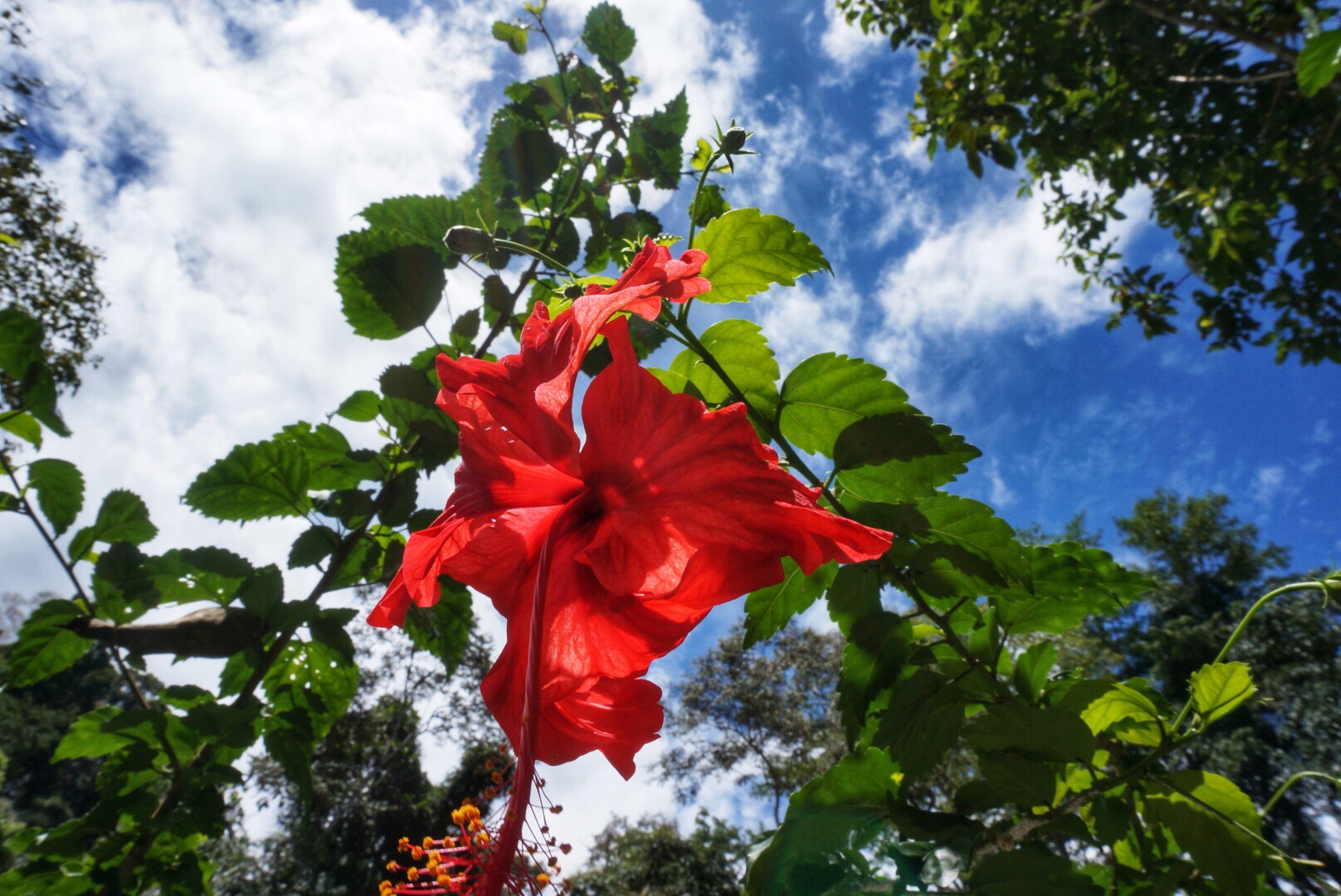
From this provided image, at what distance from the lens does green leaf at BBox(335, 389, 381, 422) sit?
4.36ft

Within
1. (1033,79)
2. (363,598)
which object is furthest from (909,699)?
(363,598)

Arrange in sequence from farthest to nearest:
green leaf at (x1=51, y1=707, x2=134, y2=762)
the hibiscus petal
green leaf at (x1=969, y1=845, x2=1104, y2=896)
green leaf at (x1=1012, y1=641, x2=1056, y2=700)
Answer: green leaf at (x1=51, y1=707, x2=134, y2=762) → green leaf at (x1=1012, y1=641, x2=1056, y2=700) → green leaf at (x1=969, y1=845, x2=1104, y2=896) → the hibiscus petal

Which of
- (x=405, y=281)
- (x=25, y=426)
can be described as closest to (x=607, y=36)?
(x=405, y=281)

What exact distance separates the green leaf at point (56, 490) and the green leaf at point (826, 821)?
150 cm

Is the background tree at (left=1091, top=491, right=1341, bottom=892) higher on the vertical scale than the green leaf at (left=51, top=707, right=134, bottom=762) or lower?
higher

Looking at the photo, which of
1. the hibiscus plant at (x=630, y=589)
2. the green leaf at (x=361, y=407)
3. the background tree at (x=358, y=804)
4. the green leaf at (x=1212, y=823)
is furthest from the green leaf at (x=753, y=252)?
the background tree at (x=358, y=804)

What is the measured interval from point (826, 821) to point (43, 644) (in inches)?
55.7

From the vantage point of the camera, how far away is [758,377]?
2.59 ft

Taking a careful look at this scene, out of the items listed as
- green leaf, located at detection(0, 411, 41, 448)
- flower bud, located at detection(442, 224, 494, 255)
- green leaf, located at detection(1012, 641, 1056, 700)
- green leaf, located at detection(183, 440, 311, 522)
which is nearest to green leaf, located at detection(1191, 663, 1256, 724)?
green leaf, located at detection(1012, 641, 1056, 700)

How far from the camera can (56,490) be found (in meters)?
1.35

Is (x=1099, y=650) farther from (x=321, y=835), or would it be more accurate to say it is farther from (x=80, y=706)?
(x=80, y=706)

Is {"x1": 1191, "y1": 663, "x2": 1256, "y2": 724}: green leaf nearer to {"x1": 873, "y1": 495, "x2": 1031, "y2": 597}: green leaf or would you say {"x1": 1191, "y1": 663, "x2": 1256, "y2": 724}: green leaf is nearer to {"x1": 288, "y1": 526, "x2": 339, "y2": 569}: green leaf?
{"x1": 873, "y1": 495, "x2": 1031, "y2": 597}: green leaf

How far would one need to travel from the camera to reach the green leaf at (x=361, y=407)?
52.3 inches

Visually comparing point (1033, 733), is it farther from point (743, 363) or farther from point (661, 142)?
point (661, 142)
